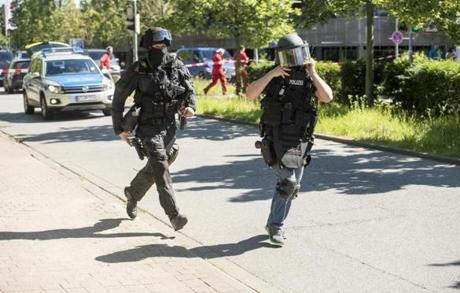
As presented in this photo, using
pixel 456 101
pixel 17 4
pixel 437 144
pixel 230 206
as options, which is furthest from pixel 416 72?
pixel 17 4

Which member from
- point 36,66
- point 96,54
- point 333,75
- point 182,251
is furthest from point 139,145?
point 96,54

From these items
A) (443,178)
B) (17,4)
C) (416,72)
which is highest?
(17,4)

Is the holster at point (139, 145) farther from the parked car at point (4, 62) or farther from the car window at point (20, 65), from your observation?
the parked car at point (4, 62)

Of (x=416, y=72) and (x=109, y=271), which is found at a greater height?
(x=416, y=72)

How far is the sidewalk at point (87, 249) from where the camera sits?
489 cm

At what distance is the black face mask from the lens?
6.07 metres

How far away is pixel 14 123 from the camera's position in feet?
57.8

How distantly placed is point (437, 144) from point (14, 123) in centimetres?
1106

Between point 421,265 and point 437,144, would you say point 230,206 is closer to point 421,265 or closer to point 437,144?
point 421,265

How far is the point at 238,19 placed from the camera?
19141 millimetres

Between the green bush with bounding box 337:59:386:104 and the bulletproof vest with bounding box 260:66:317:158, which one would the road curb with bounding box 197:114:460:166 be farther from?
the bulletproof vest with bounding box 260:66:317:158

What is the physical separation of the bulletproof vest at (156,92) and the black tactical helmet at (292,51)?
1154mm

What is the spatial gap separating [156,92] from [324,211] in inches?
91.7

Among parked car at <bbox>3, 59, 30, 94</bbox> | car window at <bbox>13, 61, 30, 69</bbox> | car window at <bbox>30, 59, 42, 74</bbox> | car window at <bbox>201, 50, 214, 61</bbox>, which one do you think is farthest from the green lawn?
car window at <bbox>201, 50, 214, 61</bbox>
